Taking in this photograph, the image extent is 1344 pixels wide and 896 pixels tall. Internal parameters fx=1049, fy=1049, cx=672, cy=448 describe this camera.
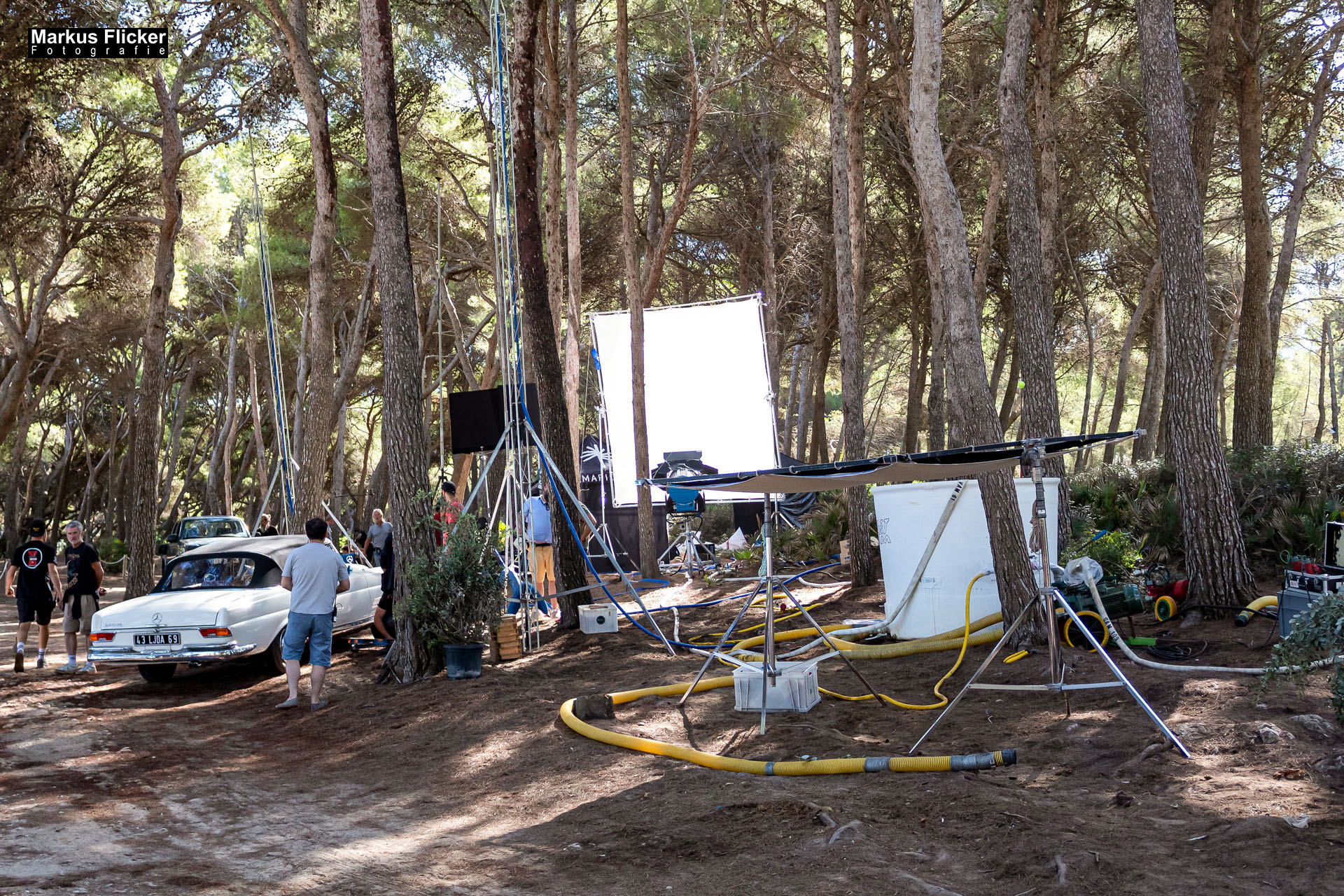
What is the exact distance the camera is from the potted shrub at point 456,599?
923 centimetres

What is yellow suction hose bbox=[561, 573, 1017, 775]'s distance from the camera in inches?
218

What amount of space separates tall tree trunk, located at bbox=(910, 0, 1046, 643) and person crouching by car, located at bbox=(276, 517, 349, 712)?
5468 millimetres

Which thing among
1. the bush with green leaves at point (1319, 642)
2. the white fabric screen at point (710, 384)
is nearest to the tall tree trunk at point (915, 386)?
the white fabric screen at point (710, 384)

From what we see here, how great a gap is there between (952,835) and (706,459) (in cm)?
1446

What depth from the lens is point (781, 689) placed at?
7.32m

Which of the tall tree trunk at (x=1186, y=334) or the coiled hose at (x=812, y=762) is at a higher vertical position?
the tall tree trunk at (x=1186, y=334)

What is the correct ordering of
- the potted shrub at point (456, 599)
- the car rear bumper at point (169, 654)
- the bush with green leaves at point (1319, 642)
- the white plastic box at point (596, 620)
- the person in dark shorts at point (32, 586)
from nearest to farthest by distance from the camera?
1. the bush with green leaves at point (1319, 642)
2. the potted shrub at point (456, 599)
3. the car rear bumper at point (169, 654)
4. the person in dark shorts at point (32, 586)
5. the white plastic box at point (596, 620)

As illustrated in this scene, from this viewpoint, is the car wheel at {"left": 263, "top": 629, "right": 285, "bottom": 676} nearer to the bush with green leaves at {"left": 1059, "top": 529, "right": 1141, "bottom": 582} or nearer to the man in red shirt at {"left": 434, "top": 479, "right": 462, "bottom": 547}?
the man in red shirt at {"left": 434, "top": 479, "right": 462, "bottom": 547}

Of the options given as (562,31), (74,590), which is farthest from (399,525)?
(562,31)

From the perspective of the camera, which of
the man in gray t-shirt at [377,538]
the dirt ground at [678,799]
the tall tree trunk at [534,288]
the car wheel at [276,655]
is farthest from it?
the man in gray t-shirt at [377,538]

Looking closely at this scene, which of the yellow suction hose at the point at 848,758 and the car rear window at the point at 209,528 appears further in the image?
the car rear window at the point at 209,528

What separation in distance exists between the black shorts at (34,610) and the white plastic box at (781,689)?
7.71 metres

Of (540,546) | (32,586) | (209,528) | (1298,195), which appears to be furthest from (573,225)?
(1298,195)

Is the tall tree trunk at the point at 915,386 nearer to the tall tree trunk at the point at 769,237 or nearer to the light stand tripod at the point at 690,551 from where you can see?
the tall tree trunk at the point at 769,237
